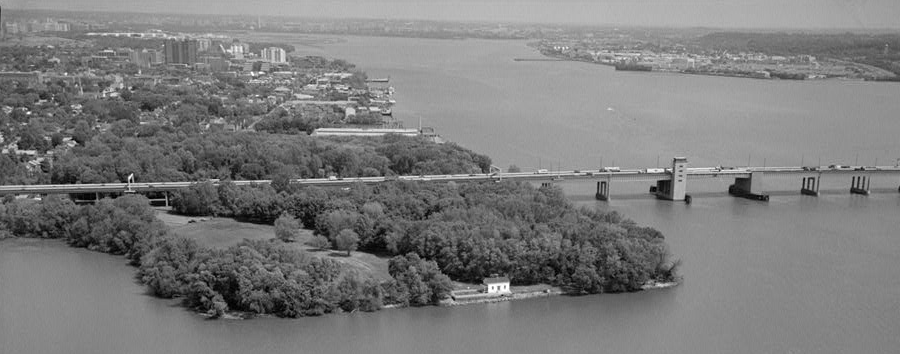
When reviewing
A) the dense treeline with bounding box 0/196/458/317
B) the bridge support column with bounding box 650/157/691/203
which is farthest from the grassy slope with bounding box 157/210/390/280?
the bridge support column with bounding box 650/157/691/203

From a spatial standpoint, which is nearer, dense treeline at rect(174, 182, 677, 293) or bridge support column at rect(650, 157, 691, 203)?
dense treeline at rect(174, 182, 677, 293)

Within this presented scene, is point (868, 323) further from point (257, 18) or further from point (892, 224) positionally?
point (257, 18)

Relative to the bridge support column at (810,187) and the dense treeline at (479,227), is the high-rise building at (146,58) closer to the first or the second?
the dense treeline at (479,227)

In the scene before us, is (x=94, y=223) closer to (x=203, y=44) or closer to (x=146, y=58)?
(x=146, y=58)

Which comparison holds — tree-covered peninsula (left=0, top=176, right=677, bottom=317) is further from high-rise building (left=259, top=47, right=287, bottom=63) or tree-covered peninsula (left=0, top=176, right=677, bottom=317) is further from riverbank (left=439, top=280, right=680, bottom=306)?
high-rise building (left=259, top=47, right=287, bottom=63)

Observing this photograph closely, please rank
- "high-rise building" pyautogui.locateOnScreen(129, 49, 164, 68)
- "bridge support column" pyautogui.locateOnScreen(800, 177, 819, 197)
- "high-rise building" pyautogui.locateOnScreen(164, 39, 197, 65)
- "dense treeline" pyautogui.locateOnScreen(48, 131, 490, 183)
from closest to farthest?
"dense treeline" pyautogui.locateOnScreen(48, 131, 490, 183)
"bridge support column" pyautogui.locateOnScreen(800, 177, 819, 197)
"high-rise building" pyautogui.locateOnScreen(129, 49, 164, 68)
"high-rise building" pyautogui.locateOnScreen(164, 39, 197, 65)

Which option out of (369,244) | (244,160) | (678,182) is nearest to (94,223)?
(369,244)

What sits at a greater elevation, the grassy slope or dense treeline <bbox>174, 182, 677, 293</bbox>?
dense treeline <bbox>174, 182, 677, 293</bbox>
